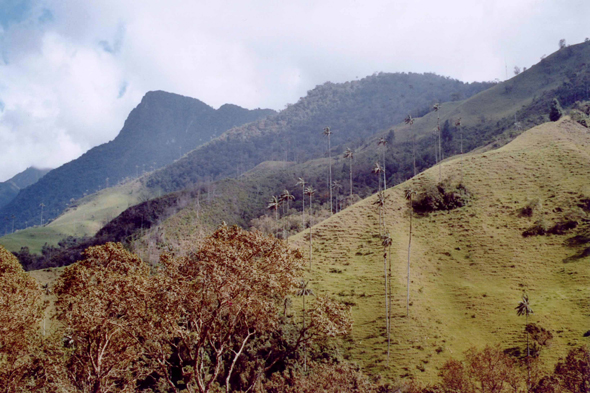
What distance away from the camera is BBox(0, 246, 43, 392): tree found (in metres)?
24.3

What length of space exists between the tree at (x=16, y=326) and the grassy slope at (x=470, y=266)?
131 feet

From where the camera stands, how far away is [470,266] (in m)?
76.9

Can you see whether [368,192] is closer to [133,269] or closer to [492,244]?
[492,244]

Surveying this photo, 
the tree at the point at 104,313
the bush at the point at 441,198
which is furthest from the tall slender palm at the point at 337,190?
the tree at the point at 104,313

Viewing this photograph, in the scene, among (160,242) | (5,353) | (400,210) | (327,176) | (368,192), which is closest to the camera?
(5,353)

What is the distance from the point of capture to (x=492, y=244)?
81938mm

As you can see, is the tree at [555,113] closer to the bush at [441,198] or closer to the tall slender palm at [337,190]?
the bush at [441,198]

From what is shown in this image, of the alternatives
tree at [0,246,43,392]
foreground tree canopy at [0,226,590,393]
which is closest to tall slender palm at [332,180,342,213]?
foreground tree canopy at [0,226,590,393]

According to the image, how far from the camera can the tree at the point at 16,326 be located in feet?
79.9

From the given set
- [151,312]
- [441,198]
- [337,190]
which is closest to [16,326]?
[151,312]

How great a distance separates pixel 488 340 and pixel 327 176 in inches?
5413

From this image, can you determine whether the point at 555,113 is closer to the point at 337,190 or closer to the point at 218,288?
the point at 337,190

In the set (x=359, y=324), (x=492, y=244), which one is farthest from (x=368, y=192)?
(x=359, y=324)

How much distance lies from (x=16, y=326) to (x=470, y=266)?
71152mm
